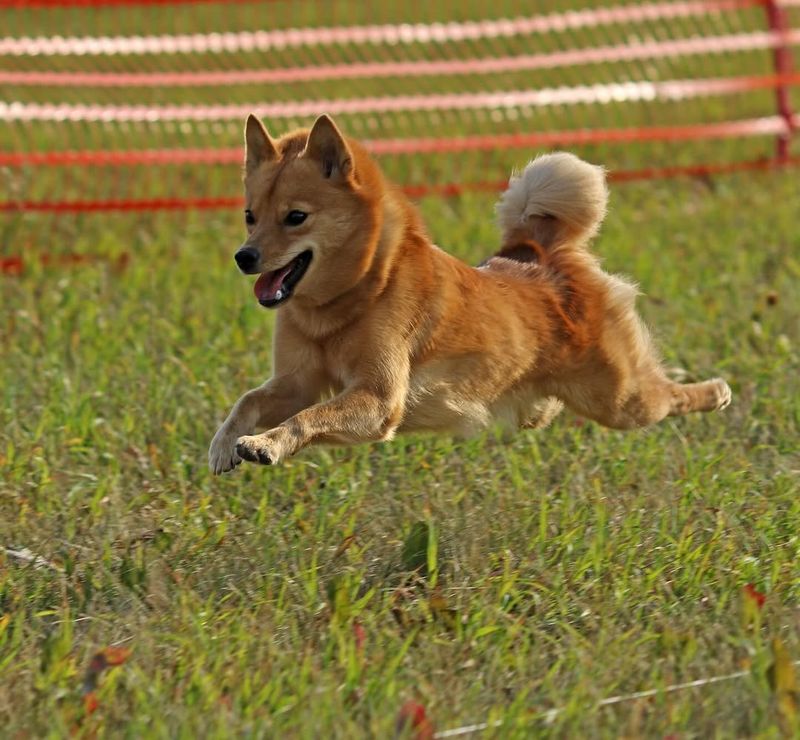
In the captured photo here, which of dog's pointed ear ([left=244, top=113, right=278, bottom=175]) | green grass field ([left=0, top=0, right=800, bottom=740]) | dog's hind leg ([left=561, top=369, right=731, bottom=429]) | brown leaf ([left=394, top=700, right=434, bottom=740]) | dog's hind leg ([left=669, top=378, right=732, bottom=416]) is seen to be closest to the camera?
brown leaf ([left=394, top=700, right=434, bottom=740])

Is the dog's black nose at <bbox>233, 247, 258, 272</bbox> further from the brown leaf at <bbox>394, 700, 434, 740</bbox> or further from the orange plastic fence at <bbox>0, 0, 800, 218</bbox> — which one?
the orange plastic fence at <bbox>0, 0, 800, 218</bbox>

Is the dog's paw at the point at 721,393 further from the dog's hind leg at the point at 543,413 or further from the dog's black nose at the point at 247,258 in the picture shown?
the dog's black nose at the point at 247,258

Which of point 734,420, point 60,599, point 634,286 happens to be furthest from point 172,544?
point 734,420

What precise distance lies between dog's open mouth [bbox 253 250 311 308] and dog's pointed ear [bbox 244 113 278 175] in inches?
13.4

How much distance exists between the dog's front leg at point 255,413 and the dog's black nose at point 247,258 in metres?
0.44

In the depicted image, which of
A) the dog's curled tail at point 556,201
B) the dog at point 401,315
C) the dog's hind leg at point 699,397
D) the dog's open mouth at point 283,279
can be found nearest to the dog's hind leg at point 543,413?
the dog at point 401,315

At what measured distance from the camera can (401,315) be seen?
14.9ft

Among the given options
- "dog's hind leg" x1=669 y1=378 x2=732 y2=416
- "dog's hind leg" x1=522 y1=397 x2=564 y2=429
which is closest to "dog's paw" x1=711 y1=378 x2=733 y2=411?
"dog's hind leg" x1=669 y1=378 x2=732 y2=416

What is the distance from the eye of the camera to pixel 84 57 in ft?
31.8

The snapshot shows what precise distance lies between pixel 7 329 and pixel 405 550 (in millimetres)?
2734

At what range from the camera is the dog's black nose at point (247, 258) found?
4.26 metres

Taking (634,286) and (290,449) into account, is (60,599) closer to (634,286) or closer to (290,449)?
(290,449)

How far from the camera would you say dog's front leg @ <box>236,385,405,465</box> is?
13.9ft

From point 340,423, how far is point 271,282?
1.42 feet
